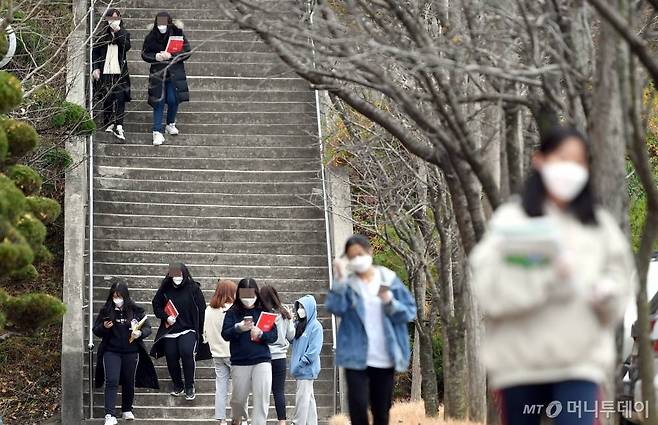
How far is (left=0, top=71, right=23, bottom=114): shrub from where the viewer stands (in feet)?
41.8

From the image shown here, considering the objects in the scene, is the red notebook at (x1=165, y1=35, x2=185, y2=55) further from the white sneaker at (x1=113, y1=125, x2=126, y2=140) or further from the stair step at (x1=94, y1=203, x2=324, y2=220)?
the stair step at (x1=94, y1=203, x2=324, y2=220)

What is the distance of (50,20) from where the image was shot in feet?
73.3

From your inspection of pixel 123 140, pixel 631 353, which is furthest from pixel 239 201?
pixel 631 353

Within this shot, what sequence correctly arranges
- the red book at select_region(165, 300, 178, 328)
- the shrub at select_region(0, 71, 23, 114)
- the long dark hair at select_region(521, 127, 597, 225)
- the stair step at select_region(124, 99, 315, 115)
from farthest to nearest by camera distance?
the stair step at select_region(124, 99, 315, 115), the red book at select_region(165, 300, 178, 328), the shrub at select_region(0, 71, 23, 114), the long dark hair at select_region(521, 127, 597, 225)

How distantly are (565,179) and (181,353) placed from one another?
481 inches

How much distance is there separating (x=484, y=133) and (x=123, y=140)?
34.0ft

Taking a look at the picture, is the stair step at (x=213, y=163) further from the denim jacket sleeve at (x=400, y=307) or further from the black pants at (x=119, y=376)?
the denim jacket sleeve at (x=400, y=307)

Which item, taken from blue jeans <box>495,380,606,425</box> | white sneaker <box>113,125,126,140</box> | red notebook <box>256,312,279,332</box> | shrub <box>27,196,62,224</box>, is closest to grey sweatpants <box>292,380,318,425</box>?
red notebook <box>256,312,279,332</box>

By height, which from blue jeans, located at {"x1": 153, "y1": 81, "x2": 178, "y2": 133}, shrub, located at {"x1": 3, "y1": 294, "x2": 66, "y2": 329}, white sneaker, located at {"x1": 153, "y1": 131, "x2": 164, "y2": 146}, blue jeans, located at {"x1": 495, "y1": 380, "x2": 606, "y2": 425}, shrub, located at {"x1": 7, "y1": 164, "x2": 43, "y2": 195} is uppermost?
blue jeans, located at {"x1": 153, "y1": 81, "x2": 178, "y2": 133}

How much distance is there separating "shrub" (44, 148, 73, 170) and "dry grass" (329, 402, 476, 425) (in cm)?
569

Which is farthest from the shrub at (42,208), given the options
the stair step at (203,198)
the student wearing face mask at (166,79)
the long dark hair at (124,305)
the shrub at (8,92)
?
the student wearing face mask at (166,79)

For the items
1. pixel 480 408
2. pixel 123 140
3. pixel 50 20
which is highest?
pixel 50 20

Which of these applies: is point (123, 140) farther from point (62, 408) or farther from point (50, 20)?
point (62, 408)

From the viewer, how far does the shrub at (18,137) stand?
1334 centimetres
